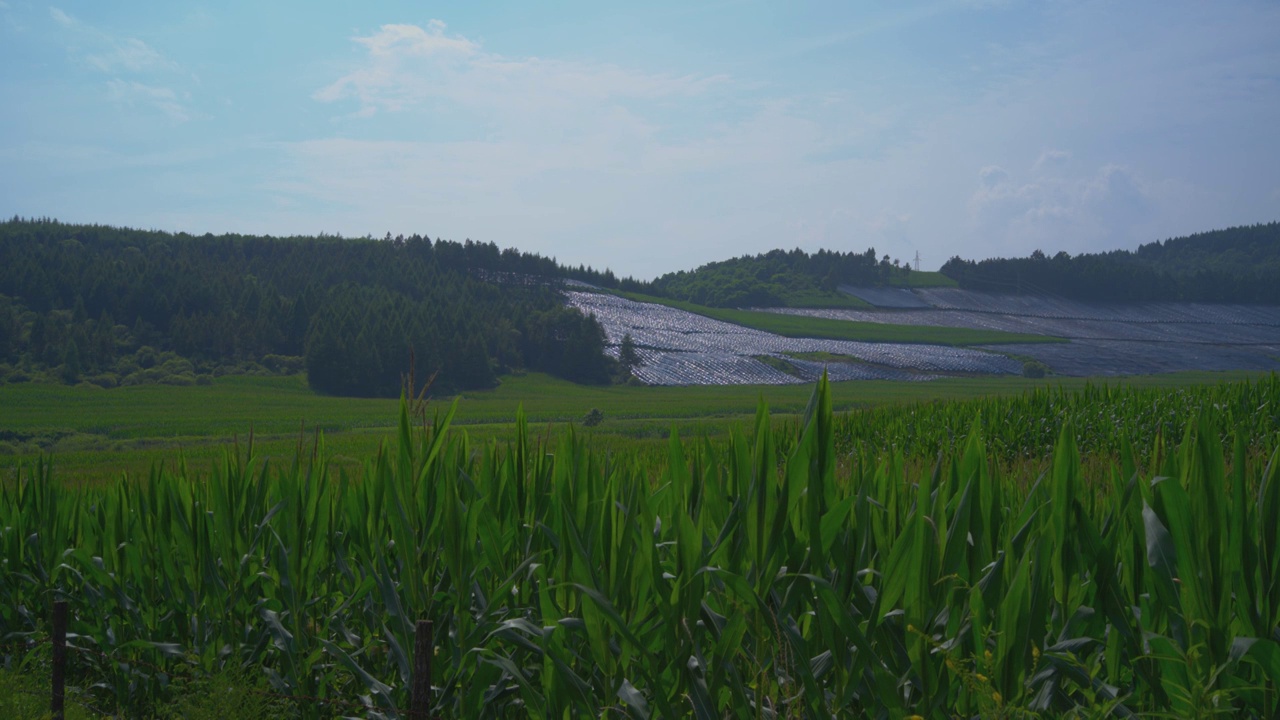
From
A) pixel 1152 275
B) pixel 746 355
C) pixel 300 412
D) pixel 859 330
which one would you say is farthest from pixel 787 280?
pixel 300 412

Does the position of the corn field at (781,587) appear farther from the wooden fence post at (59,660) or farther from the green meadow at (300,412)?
the green meadow at (300,412)

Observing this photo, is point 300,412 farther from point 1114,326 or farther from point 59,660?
point 1114,326

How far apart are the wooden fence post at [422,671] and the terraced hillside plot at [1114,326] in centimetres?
5486

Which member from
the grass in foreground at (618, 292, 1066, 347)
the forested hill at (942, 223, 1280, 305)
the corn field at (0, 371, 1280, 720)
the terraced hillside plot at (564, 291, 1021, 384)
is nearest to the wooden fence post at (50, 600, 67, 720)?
the corn field at (0, 371, 1280, 720)

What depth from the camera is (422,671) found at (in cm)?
340

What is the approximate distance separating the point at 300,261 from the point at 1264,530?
118m

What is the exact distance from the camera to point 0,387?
175 ft

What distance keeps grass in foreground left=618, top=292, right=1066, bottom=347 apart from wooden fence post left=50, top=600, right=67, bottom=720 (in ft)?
222

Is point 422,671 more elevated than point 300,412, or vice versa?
point 422,671

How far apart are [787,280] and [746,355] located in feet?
153

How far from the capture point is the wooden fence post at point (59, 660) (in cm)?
435

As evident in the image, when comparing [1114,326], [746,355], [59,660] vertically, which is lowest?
[746,355]

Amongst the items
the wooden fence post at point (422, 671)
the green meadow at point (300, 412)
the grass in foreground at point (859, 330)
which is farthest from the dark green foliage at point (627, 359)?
the wooden fence post at point (422, 671)

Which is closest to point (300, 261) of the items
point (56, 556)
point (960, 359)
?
point (960, 359)
